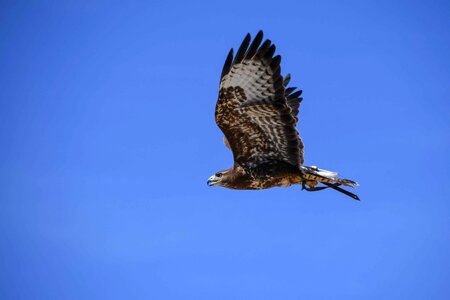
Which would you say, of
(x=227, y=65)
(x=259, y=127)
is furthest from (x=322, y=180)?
(x=227, y=65)

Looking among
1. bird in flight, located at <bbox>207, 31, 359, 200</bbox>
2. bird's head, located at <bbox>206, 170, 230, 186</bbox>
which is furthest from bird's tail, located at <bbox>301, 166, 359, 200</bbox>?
bird's head, located at <bbox>206, 170, 230, 186</bbox>

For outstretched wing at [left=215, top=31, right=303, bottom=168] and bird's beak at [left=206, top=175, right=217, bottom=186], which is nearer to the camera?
outstretched wing at [left=215, top=31, right=303, bottom=168]

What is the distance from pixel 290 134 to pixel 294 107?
1.53 metres

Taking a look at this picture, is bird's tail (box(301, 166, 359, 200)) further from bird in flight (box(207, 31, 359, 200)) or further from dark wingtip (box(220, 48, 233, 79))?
dark wingtip (box(220, 48, 233, 79))

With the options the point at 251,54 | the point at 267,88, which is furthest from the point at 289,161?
the point at 251,54

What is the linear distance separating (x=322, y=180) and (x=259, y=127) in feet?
4.40

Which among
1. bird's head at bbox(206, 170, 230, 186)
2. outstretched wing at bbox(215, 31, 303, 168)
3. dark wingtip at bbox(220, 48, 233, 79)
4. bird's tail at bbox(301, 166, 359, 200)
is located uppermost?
dark wingtip at bbox(220, 48, 233, 79)

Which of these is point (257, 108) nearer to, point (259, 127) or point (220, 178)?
point (259, 127)

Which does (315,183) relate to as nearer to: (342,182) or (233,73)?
(342,182)

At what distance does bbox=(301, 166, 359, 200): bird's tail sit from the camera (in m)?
8.91

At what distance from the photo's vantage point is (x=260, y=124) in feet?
28.9

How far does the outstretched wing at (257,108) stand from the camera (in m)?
8.41

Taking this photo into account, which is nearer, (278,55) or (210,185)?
(278,55)

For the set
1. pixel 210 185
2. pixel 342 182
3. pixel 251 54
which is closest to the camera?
pixel 251 54
